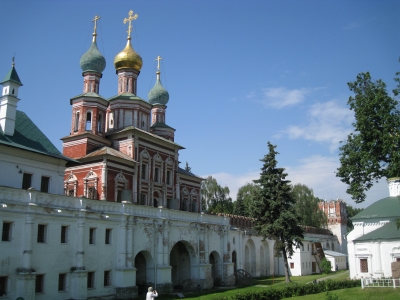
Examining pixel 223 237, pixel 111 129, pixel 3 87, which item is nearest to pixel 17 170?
pixel 3 87

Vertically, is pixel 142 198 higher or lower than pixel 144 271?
higher

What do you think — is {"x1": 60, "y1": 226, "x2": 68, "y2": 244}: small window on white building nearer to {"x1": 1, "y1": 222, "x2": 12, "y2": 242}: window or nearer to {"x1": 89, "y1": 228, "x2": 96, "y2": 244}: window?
{"x1": 89, "y1": 228, "x2": 96, "y2": 244}: window

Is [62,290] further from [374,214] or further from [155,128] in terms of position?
[374,214]

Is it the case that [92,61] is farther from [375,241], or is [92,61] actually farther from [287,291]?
[375,241]

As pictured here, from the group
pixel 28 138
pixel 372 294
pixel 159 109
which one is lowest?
pixel 372 294

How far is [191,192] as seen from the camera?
130ft

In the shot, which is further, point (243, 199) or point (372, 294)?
point (243, 199)

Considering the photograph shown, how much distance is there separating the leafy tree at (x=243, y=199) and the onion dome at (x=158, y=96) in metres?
19.4

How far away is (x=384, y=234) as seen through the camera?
31.3m

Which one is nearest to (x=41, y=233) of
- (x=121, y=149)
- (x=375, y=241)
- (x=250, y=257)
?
(x=121, y=149)

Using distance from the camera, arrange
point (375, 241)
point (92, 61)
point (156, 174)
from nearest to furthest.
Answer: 1. point (375, 241)
2. point (92, 61)
3. point (156, 174)

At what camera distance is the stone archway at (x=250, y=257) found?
43.9 m

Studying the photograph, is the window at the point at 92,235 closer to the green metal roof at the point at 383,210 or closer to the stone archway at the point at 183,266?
the stone archway at the point at 183,266

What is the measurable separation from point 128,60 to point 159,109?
689 cm
